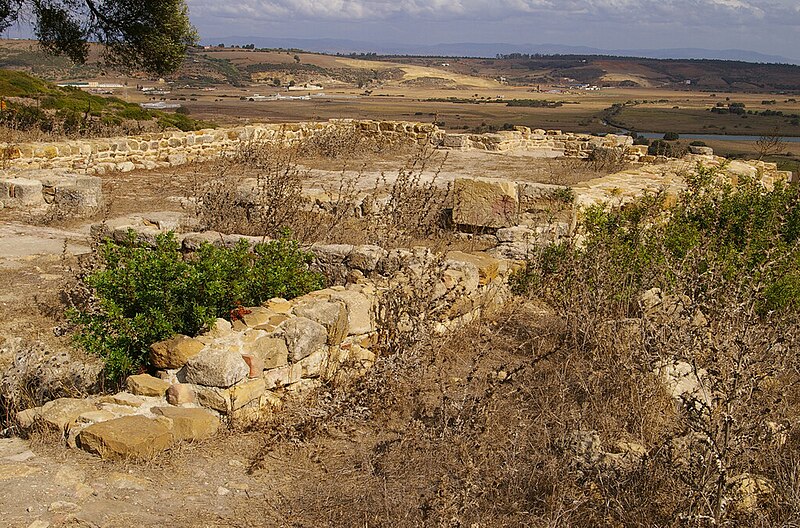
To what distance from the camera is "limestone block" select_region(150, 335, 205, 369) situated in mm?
4160

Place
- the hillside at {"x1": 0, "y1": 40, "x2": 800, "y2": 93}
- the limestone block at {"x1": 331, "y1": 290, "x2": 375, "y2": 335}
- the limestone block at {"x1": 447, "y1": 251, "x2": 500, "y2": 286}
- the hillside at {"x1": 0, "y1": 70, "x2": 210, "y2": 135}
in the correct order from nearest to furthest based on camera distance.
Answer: the limestone block at {"x1": 331, "y1": 290, "x2": 375, "y2": 335}, the limestone block at {"x1": 447, "y1": 251, "x2": 500, "y2": 286}, the hillside at {"x1": 0, "y1": 70, "x2": 210, "y2": 135}, the hillside at {"x1": 0, "y1": 40, "x2": 800, "y2": 93}

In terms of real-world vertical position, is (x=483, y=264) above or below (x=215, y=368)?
above

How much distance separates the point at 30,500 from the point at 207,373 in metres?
1.17

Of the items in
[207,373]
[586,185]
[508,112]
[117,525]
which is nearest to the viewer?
[117,525]

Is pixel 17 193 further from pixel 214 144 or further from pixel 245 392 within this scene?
pixel 245 392

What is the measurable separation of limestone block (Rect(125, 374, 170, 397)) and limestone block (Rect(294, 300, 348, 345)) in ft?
3.25

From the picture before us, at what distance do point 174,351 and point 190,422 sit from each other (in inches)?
20.3

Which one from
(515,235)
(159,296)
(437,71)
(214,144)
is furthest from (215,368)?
(437,71)

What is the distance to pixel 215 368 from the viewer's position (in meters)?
4.02

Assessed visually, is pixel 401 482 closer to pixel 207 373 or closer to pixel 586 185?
pixel 207 373

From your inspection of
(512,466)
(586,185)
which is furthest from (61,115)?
(512,466)

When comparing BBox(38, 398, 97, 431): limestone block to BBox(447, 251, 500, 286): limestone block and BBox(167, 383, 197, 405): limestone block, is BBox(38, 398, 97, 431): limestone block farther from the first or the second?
BBox(447, 251, 500, 286): limestone block

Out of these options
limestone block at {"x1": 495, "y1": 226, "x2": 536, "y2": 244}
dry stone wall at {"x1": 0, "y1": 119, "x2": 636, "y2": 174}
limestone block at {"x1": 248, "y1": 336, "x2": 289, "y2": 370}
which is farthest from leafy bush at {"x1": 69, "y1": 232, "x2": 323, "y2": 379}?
dry stone wall at {"x1": 0, "y1": 119, "x2": 636, "y2": 174}

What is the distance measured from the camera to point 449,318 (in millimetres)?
5805
